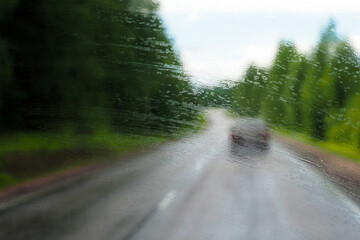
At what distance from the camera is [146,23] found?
3.39m

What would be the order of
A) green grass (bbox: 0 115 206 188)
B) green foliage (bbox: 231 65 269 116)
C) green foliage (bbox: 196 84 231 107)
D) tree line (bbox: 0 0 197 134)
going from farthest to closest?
green grass (bbox: 0 115 206 188)
tree line (bbox: 0 0 197 134)
green foliage (bbox: 196 84 231 107)
green foliage (bbox: 231 65 269 116)

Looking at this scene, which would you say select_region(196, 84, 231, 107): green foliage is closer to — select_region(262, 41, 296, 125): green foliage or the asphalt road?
the asphalt road

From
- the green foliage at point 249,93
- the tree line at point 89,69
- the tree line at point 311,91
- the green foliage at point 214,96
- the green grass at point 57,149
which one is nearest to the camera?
the tree line at point 311,91

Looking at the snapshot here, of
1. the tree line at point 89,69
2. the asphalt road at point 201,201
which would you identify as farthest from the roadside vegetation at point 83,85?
the asphalt road at point 201,201

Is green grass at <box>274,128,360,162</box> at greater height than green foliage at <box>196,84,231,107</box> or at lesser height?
lesser

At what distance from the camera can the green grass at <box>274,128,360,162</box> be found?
2.62 m

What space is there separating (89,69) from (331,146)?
3229 millimetres

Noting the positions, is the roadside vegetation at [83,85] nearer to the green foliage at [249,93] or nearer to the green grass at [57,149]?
the green grass at [57,149]

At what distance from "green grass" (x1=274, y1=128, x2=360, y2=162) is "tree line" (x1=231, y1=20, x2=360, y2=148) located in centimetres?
4

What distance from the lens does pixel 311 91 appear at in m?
3.03

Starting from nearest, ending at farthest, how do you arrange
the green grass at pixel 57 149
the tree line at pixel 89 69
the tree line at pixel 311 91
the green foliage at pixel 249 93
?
1. the tree line at pixel 311 91
2. the green foliage at pixel 249 93
3. the tree line at pixel 89 69
4. the green grass at pixel 57 149

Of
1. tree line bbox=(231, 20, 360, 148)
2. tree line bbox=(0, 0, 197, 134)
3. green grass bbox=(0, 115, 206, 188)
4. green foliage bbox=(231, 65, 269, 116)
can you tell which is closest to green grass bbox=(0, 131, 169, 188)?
green grass bbox=(0, 115, 206, 188)

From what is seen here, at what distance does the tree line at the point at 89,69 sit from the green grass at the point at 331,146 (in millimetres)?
897

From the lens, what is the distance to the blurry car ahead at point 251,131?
9.59 ft
